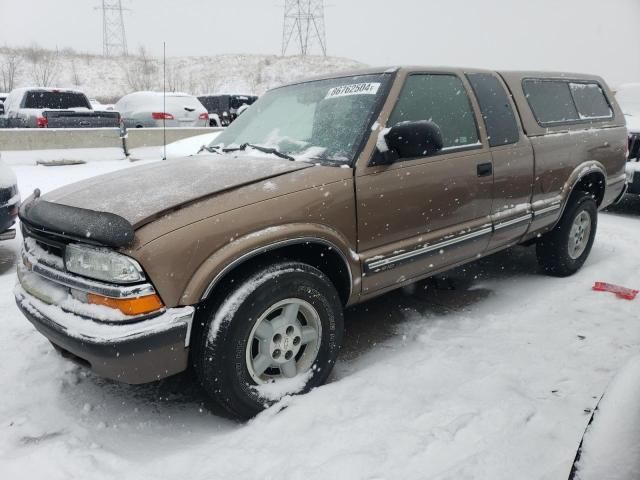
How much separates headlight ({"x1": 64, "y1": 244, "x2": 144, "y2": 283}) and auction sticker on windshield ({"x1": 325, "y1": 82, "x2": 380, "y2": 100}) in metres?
1.78

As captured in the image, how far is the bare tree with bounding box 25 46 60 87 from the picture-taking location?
51.9 m

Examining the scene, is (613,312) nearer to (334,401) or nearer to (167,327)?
(334,401)

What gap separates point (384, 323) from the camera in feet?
12.5

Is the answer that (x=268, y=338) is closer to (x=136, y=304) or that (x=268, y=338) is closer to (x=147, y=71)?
(x=136, y=304)

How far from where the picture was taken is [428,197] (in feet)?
10.5

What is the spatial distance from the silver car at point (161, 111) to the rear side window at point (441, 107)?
12.9 metres

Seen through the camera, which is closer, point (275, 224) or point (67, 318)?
point (67, 318)

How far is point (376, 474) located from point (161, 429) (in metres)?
1.13

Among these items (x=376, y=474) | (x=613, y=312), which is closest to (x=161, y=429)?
(x=376, y=474)

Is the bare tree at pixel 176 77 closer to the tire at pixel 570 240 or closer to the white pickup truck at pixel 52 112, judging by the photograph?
the white pickup truck at pixel 52 112

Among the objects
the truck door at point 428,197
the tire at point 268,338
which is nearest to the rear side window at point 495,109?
the truck door at point 428,197

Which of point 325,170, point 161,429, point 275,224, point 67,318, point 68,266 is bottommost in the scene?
point 161,429

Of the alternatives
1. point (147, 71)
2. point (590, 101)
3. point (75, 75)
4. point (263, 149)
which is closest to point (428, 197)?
point (263, 149)

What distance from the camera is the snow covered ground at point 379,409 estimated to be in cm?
223
